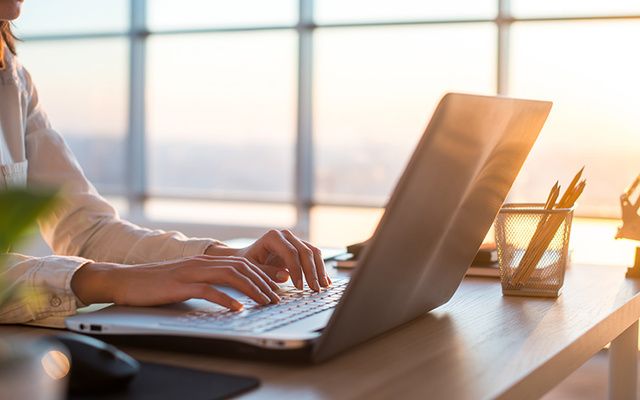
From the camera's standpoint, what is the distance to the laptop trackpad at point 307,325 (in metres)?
0.98

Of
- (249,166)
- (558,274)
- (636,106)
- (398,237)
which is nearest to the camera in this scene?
(398,237)

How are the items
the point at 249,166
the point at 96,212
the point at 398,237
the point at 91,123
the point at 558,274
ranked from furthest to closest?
the point at 91,123 < the point at 249,166 < the point at 96,212 < the point at 558,274 < the point at 398,237

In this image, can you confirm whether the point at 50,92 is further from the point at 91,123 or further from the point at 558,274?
the point at 558,274

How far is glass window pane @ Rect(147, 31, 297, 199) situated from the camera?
526 centimetres

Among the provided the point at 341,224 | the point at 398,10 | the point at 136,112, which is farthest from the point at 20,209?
the point at 136,112

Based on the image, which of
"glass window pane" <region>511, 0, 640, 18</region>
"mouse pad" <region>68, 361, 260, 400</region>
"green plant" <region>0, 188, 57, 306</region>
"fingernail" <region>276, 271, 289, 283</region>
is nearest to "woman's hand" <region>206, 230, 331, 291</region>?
"fingernail" <region>276, 271, 289, 283</region>

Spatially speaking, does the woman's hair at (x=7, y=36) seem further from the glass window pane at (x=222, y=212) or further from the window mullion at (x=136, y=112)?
the window mullion at (x=136, y=112)

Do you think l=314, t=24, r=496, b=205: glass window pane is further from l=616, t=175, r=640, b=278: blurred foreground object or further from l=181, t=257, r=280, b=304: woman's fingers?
l=181, t=257, r=280, b=304: woman's fingers

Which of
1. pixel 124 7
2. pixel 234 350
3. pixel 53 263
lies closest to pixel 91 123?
pixel 124 7

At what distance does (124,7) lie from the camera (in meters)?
5.62

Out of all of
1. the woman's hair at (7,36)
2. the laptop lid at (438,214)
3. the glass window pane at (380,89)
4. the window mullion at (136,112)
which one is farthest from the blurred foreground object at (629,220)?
the window mullion at (136,112)

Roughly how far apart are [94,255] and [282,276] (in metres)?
0.56

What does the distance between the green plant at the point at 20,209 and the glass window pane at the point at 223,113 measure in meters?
4.81

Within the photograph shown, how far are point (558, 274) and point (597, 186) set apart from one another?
3254 millimetres
